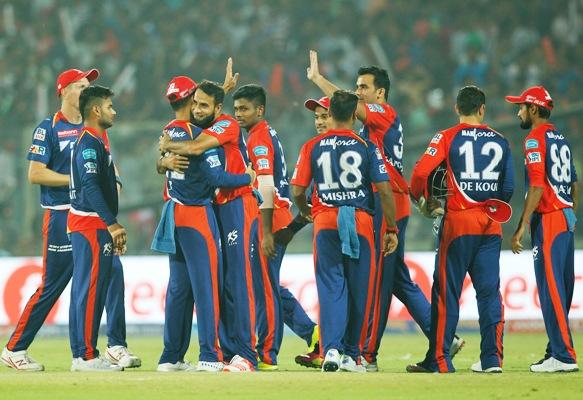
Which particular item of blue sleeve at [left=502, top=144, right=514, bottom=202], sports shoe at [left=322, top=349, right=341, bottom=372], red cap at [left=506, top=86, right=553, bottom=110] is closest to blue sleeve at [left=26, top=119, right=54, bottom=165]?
sports shoe at [left=322, top=349, right=341, bottom=372]

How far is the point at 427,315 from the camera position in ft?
30.9

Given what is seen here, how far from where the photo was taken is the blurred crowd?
18547 millimetres

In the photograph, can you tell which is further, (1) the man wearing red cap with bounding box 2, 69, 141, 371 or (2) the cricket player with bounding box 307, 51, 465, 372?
(1) the man wearing red cap with bounding box 2, 69, 141, 371

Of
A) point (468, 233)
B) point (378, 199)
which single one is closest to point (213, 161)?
point (378, 199)

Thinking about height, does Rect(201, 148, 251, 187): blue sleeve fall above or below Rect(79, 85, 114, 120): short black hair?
below

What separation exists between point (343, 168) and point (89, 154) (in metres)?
1.91

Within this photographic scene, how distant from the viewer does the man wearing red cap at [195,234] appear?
846cm

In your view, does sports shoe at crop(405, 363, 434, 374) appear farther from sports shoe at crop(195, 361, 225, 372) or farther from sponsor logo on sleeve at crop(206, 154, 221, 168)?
sponsor logo on sleeve at crop(206, 154, 221, 168)

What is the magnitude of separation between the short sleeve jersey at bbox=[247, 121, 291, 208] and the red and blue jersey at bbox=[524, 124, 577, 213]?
2.00m

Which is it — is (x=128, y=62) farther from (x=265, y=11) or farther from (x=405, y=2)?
(x=405, y=2)

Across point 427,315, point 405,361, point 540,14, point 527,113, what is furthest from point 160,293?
point 540,14

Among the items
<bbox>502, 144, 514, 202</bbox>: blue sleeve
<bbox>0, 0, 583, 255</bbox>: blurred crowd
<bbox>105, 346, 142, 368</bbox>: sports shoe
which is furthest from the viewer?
<bbox>0, 0, 583, 255</bbox>: blurred crowd

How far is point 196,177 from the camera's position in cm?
850

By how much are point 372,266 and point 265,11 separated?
11.8 metres
